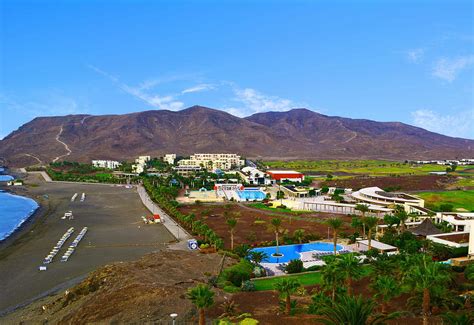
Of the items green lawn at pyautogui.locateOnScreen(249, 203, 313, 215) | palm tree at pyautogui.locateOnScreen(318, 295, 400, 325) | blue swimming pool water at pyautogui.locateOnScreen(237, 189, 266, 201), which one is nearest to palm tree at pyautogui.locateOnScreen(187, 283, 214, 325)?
palm tree at pyautogui.locateOnScreen(318, 295, 400, 325)

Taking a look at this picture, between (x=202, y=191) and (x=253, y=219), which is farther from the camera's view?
(x=202, y=191)

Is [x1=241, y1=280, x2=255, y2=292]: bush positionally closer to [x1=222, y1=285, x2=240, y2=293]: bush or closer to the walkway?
[x1=222, y1=285, x2=240, y2=293]: bush

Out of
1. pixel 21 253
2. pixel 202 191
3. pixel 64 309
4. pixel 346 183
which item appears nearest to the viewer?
pixel 64 309

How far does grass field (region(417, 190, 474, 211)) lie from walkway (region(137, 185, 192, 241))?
111 ft

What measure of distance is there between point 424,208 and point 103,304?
4497 cm

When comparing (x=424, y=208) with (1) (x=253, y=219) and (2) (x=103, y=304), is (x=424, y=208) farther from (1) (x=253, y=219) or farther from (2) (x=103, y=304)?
(2) (x=103, y=304)

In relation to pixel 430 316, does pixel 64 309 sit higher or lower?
lower

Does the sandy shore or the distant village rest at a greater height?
the distant village

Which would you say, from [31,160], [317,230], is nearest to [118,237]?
[317,230]

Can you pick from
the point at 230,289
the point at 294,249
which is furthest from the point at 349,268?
the point at 294,249

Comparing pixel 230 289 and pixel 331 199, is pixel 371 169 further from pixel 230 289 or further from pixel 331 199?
pixel 230 289

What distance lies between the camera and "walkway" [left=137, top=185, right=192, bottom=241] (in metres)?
42.8

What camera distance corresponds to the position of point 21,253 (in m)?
36.8

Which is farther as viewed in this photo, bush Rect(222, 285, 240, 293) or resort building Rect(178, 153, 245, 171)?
resort building Rect(178, 153, 245, 171)
